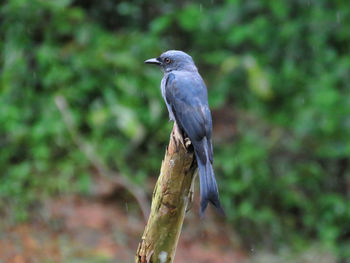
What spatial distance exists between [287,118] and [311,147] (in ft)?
1.91

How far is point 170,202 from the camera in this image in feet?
9.06

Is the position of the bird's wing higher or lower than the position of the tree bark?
higher

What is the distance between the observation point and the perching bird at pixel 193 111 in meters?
2.82

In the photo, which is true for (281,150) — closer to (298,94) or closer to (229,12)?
(298,94)

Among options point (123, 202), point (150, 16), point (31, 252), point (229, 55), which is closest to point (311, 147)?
point (229, 55)

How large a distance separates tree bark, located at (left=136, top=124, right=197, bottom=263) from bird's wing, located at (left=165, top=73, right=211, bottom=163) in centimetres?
20

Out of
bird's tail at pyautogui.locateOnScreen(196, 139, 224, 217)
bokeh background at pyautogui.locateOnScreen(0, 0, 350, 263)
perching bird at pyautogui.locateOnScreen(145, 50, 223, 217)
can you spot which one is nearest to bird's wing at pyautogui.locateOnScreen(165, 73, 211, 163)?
perching bird at pyautogui.locateOnScreen(145, 50, 223, 217)

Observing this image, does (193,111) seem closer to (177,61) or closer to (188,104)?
(188,104)

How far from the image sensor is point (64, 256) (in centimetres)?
485

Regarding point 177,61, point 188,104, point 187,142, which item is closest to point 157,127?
point 177,61

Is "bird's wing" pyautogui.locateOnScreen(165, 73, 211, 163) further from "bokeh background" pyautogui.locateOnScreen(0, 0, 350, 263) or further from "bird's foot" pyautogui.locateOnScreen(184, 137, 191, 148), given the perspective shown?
"bokeh background" pyautogui.locateOnScreen(0, 0, 350, 263)

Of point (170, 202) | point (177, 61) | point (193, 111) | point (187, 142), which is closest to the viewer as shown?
point (170, 202)

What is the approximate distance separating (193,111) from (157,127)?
294 cm

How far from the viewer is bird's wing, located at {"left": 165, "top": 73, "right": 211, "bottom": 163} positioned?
3.06 metres
